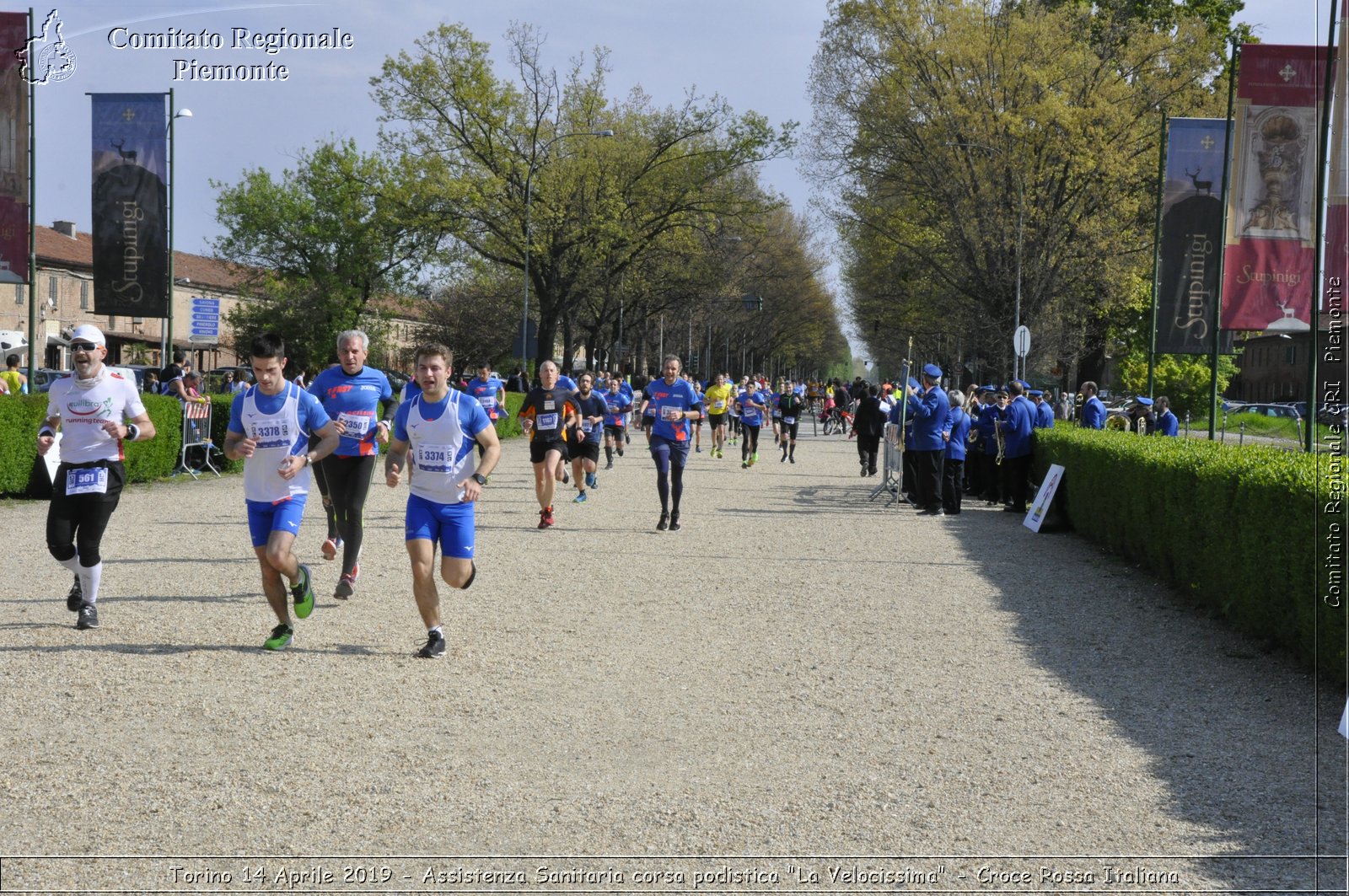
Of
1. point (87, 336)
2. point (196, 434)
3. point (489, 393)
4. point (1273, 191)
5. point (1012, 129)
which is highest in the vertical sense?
point (1012, 129)

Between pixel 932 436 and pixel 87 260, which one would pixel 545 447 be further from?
pixel 87 260

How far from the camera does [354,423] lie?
9.40 meters

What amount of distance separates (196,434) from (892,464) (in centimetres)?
1049

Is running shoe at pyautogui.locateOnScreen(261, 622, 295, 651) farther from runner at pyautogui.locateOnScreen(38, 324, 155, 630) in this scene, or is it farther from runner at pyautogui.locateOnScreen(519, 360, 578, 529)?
runner at pyautogui.locateOnScreen(519, 360, 578, 529)

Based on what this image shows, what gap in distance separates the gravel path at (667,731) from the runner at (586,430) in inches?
193

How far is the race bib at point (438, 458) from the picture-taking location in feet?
25.1

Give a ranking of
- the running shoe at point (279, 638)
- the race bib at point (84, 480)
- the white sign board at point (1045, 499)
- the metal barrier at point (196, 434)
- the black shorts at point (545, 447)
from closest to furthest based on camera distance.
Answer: the running shoe at point (279, 638) < the race bib at point (84, 480) < the black shorts at point (545, 447) < the white sign board at point (1045, 499) < the metal barrier at point (196, 434)

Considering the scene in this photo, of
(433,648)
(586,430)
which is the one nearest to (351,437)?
(433,648)

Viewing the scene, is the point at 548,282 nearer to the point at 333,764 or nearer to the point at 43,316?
the point at 43,316

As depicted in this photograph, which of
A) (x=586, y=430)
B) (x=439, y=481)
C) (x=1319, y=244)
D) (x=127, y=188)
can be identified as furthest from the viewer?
(x=127, y=188)

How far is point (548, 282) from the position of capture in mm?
44875

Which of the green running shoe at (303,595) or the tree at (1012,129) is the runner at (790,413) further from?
the green running shoe at (303,595)

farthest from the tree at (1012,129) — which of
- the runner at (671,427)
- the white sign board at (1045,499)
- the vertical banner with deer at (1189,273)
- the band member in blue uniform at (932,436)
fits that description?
the runner at (671,427)

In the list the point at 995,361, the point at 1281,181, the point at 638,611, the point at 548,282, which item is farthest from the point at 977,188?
the point at 638,611
